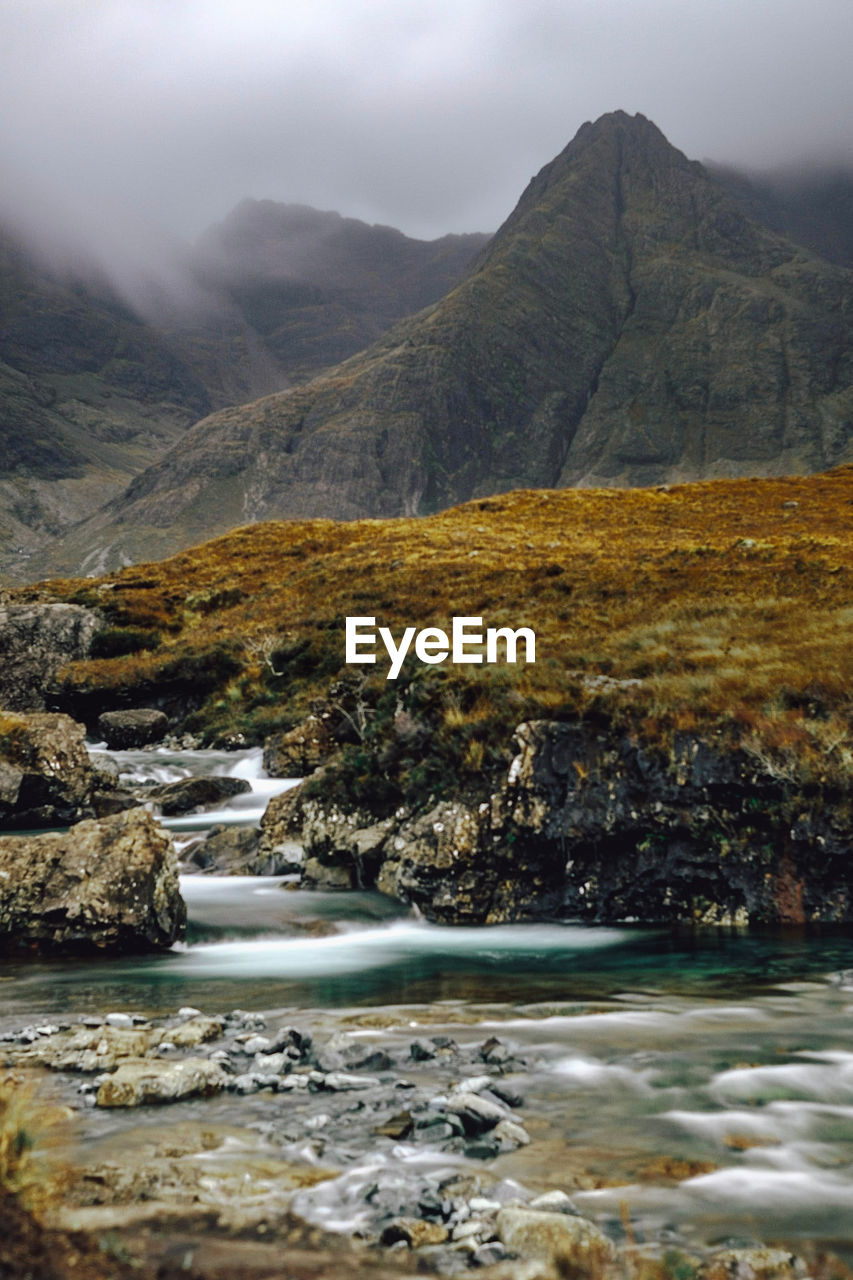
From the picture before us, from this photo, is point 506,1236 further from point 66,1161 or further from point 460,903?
point 460,903

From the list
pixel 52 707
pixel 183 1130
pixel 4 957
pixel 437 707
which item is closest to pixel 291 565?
pixel 52 707

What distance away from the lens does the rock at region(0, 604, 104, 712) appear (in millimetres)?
40625

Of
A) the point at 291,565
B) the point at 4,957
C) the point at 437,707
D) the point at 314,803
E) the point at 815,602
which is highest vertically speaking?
the point at 291,565

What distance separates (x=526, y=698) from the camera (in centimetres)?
1587

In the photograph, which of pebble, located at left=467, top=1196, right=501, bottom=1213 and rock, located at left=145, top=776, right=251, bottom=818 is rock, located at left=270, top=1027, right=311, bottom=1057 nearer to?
pebble, located at left=467, top=1196, right=501, bottom=1213

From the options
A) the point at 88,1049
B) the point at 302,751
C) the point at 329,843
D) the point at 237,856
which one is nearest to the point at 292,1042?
the point at 88,1049

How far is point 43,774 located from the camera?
2189cm

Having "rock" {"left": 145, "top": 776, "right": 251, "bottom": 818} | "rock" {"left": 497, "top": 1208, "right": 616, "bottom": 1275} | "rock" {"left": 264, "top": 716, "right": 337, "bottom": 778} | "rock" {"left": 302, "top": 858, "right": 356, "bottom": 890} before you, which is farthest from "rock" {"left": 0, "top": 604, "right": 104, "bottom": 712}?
"rock" {"left": 497, "top": 1208, "right": 616, "bottom": 1275}

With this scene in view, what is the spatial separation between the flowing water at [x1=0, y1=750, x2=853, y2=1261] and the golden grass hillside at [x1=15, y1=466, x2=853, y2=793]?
3.43 m

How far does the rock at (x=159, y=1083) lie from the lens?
6531 mm

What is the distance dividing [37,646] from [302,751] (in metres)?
22.7

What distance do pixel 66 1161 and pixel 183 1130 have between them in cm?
88

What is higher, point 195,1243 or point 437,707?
point 437,707

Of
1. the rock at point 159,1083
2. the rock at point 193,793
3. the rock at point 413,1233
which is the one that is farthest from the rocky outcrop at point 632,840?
the rock at point 193,793
